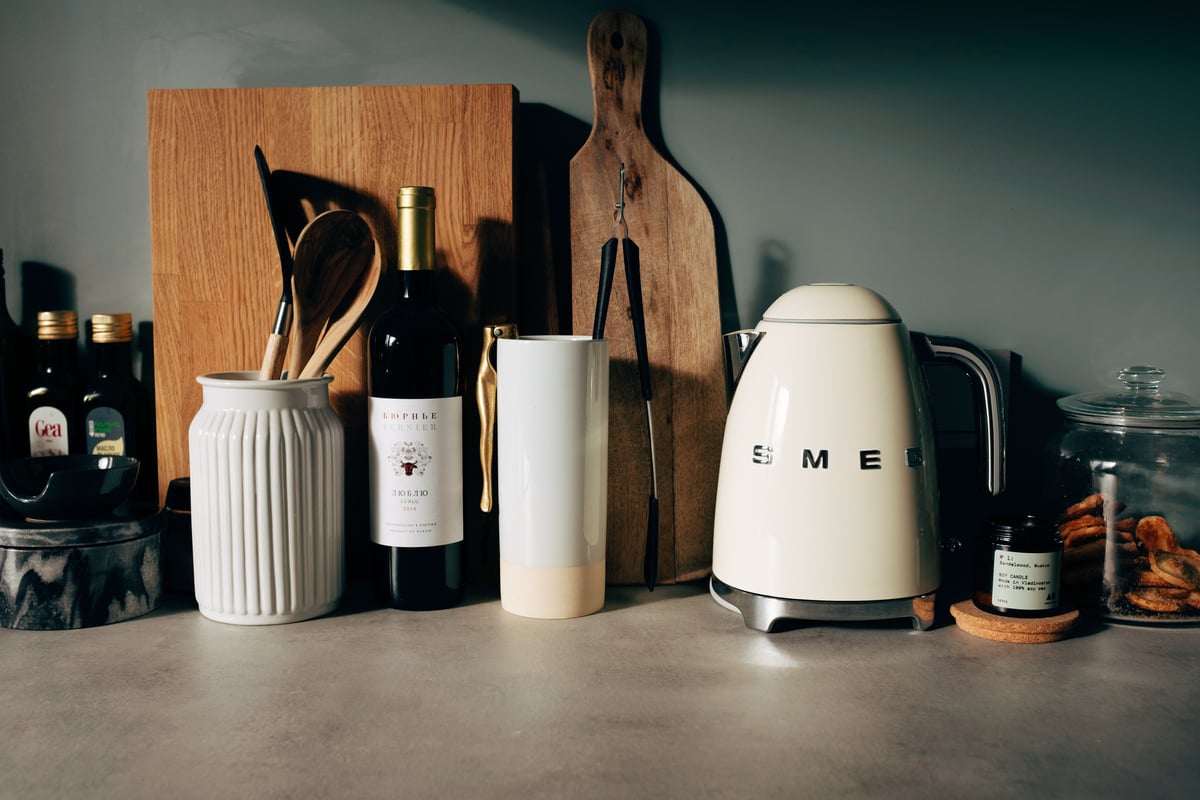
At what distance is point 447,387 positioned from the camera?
2.87 feet

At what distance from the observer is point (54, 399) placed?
999 mm

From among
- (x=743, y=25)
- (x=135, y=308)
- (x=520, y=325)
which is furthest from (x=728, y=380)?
(x=135, y=308)

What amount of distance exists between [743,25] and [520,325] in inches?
15.2

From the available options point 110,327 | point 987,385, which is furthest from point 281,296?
point 987,385

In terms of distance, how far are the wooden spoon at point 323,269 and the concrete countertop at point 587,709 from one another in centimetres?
26

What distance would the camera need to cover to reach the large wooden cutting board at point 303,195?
0.96m

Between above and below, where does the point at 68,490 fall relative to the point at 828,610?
above

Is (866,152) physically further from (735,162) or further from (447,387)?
(447,387)

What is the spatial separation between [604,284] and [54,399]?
0.58 meters

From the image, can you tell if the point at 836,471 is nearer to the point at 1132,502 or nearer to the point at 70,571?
the point at 1132,502

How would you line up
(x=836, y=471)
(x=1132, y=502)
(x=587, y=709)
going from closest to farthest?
(x=587, y=709) < (x=836, y=471) < (x=1132, y=502)

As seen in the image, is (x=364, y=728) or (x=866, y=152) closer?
(x=364, y=728)

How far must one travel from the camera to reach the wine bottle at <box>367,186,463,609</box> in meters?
0.86

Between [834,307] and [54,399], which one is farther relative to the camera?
[54,399]
